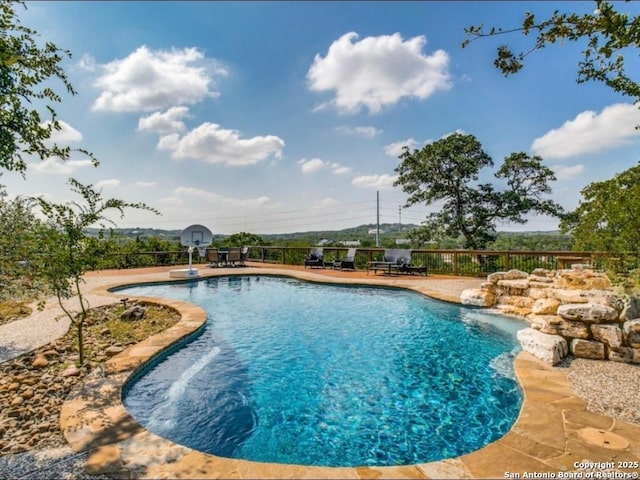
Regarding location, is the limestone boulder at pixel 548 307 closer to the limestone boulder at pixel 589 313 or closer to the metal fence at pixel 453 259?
the limestone boulder at pixel 589 313

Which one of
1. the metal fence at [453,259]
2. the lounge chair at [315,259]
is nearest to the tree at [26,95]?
the metal fence at [453,259]

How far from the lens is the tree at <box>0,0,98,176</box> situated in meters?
2.72

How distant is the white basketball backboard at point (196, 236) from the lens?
13383 millimetres

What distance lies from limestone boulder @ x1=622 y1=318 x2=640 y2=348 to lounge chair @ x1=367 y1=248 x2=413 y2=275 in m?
7.01

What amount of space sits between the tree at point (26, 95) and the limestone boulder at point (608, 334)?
6.46 m

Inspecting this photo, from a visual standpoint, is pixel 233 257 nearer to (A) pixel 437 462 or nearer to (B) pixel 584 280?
(B) pixel 584 280

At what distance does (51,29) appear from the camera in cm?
384

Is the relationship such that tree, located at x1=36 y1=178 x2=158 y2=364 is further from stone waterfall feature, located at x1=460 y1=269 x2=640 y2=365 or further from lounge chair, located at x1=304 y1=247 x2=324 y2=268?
lounge chair, located at x1=304 y1=247 x2=324 y2=268

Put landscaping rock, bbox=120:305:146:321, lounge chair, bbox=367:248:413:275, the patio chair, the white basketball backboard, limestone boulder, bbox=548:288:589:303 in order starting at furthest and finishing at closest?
the patio chair < the white basketball backboard < lounge chair, bbox=367:248:413:275 < landscaping rock, bbox=120:305:146:321 < limestone boulder, bbox=548:288:589:303

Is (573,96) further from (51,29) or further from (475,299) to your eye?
(51,29)

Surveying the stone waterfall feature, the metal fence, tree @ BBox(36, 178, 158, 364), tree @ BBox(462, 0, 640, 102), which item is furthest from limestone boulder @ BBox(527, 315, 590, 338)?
tree @ BBox(36, 178, 158, 364)

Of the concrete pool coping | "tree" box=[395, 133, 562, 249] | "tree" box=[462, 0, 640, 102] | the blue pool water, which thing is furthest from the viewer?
"tree" box=[395, 133, 562, 249]

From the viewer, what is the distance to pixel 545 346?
3.98m

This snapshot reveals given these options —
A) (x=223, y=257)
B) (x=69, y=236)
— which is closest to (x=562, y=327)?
(x=69, y=236)
